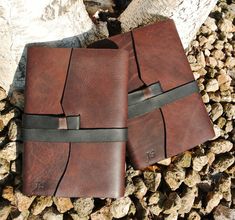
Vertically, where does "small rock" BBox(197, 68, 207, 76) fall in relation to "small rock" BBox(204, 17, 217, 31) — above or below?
below

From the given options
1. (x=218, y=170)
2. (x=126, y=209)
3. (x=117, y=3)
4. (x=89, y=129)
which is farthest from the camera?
(x=117, y=3)

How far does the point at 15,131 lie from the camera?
1.95m

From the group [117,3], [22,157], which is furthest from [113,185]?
[117,3]

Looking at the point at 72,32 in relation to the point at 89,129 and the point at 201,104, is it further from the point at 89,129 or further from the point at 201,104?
the point at 201,104

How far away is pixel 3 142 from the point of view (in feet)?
6.52

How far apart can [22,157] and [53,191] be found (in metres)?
0.29

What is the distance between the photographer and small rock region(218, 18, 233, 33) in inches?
100

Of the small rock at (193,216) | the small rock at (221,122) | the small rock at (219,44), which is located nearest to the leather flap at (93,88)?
the small rock at (193,216)

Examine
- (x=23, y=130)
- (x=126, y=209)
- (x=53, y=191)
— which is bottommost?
(x=126, y=209)

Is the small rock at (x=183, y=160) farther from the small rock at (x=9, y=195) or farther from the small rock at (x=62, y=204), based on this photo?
the small rock at (x=9, y=195)

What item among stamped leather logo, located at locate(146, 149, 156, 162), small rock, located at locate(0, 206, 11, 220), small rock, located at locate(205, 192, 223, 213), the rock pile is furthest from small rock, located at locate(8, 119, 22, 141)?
small rock, located at locate(205, 192, 223, 213)

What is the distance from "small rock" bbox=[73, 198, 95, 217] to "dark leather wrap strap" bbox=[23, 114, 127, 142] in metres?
0.29

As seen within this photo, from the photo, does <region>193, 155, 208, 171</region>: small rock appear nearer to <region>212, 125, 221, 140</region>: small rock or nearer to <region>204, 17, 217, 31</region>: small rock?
<region>212, 125, 221, 140</region>: small rock

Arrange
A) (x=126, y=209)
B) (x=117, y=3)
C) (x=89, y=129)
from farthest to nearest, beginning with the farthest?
(x=117, y=3) → (x=126, y=209) → (x=89, y=129)
